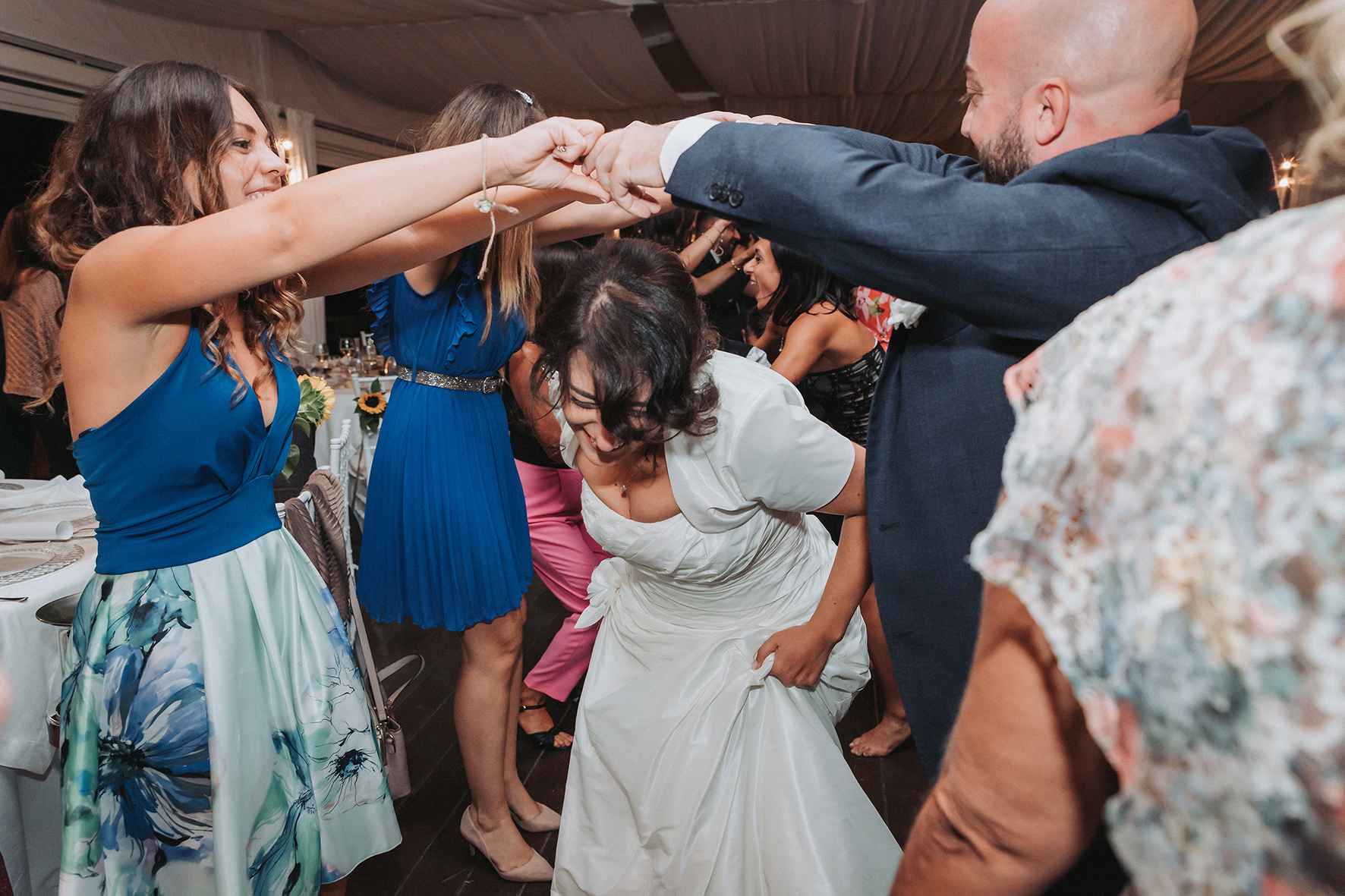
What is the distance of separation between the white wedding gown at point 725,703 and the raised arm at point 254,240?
0.64m

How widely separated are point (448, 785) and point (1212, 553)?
2.57 m

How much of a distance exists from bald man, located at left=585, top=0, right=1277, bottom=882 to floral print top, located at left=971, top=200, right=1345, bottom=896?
0.39 metres

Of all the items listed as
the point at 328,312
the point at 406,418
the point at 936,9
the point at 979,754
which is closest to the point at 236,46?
the point at 328,312

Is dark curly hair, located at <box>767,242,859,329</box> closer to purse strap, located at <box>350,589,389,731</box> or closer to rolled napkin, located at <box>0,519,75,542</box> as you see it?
purse strap, located at <box>350,589,389,731</box>

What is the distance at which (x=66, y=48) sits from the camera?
16.8ft

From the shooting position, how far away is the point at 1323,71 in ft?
1.42

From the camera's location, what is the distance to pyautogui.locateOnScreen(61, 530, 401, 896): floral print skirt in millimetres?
1172

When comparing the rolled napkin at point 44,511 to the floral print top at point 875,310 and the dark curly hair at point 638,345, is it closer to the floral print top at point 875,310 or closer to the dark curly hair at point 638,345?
the dark curly hair at point 638,345

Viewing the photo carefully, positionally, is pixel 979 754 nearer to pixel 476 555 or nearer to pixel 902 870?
pixel 902 870

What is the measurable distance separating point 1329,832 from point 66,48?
6844 mm

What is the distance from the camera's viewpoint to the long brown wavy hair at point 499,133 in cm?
182

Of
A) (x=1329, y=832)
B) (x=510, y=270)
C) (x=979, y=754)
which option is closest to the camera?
(x=1329, y=832)

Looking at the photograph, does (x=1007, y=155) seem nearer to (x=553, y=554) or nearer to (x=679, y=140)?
(x=679, y=140)

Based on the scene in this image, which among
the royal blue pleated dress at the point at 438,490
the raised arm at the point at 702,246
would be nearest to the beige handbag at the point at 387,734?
the royal blue pleated dress at the point at 438,490
